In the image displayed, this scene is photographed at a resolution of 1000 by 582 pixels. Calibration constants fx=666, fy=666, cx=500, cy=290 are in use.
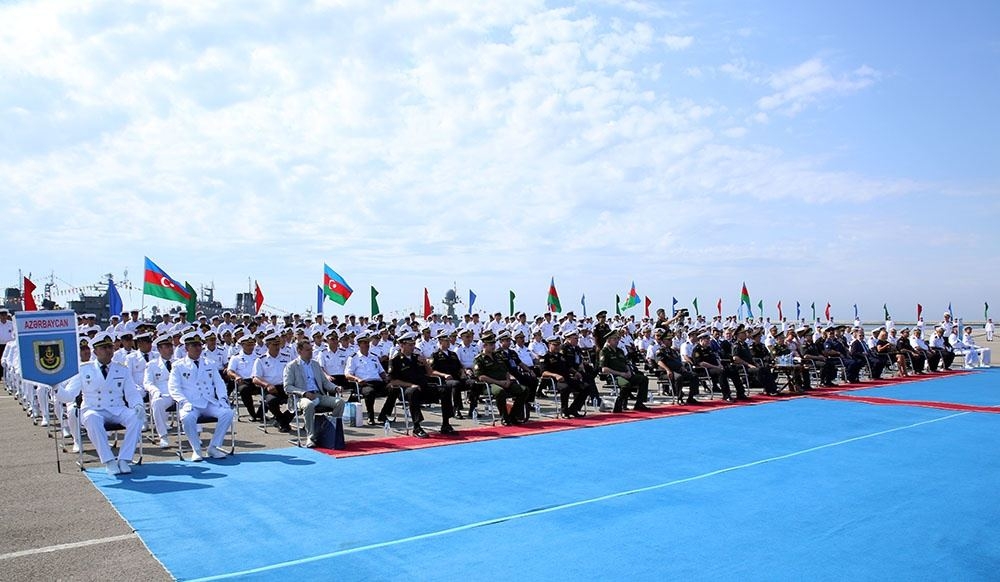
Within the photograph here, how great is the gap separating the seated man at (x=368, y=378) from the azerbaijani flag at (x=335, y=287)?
23.2 ft

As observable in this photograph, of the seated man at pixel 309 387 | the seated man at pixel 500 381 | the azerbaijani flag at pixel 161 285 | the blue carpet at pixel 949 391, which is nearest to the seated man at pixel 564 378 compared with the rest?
the seated man at pixel 500 381

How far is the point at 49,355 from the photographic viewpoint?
23.7 feet

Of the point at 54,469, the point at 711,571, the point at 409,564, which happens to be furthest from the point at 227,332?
the point at 711,571

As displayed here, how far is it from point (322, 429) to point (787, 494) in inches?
212

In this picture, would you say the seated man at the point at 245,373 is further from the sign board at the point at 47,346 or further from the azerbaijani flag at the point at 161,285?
the azerbaijani flag at the point at 161,285

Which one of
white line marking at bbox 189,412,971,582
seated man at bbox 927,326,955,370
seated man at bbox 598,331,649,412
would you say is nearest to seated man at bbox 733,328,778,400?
seated man at bbox 598,331,649,412

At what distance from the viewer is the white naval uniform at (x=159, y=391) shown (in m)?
8.18

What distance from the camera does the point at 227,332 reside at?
1455 cm

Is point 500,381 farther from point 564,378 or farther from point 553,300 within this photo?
point 553,300

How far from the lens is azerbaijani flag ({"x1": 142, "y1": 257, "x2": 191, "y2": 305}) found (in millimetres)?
14477

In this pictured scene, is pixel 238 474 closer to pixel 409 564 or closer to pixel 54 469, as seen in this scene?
pixel 54 469

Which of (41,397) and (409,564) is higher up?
(41,397)

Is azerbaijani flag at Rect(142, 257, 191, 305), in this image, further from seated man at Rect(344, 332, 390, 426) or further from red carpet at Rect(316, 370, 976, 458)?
red carpet at Rect(316, 370, 976, 458)

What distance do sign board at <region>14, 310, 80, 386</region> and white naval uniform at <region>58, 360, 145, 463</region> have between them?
0.25 meters
